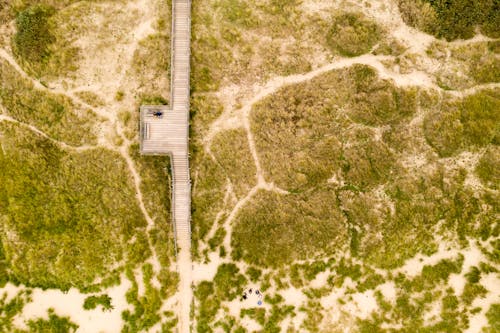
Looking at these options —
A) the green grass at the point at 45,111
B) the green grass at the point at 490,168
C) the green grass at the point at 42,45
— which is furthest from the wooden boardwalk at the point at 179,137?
the green grass at the point at 490,168

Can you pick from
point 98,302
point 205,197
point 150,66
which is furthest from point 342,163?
point 98,302

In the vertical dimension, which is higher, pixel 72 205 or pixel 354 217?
pixel 72 205

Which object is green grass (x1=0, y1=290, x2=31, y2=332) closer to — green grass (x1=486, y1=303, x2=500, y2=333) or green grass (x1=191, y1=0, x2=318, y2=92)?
green grass (x1=191, y1=0, x2=318, y2=92)

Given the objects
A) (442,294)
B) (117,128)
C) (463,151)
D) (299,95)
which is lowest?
(442,294)

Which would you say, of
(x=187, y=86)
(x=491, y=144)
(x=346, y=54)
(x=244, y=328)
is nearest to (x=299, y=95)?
(x=346, y=54)

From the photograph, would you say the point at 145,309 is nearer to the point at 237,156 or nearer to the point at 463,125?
the point at 237,156

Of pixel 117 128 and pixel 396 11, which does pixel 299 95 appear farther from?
pixel 117 128
